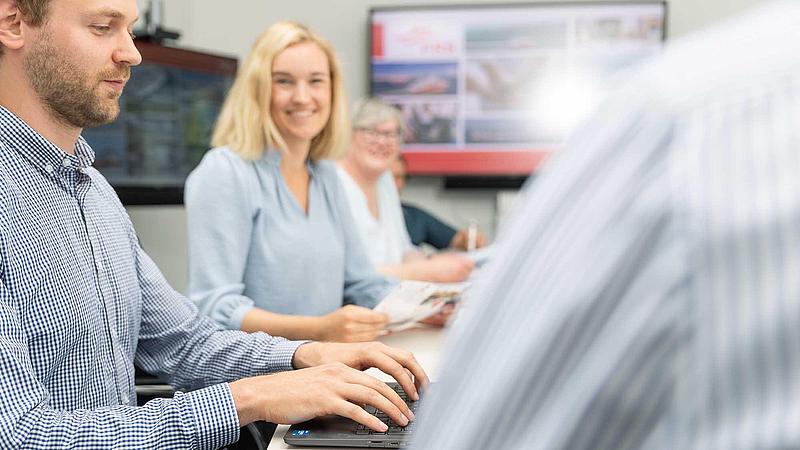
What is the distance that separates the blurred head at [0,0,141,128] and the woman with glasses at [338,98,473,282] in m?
1.43

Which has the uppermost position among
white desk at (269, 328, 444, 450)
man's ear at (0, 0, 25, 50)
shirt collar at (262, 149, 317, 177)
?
man's ear at (0, 0, 25, 50)

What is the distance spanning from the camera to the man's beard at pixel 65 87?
1.07 metres

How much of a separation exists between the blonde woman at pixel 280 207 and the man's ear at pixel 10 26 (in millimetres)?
695

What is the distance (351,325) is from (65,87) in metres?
0.64

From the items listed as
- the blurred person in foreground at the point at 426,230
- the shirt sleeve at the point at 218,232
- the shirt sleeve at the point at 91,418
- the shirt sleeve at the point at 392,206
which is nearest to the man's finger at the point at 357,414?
the shirt sleeve at the point at 91,418

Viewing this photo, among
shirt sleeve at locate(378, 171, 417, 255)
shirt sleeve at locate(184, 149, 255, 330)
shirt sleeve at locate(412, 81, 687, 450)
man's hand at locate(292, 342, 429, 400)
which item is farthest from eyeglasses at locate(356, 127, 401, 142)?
shirt sleeve at locate(412, 81, 687, 450)

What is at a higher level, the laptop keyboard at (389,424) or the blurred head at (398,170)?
the blurred head at (398,170)

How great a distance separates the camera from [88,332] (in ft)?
3.52

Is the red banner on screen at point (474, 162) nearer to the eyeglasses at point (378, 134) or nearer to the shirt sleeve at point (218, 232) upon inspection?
the eyeglasses at point (378, 134)

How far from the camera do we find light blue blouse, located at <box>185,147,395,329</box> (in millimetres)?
1697

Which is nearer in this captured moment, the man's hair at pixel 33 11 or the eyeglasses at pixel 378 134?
the man's hair at pixel 33 11

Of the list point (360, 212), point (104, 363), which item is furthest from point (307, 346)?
point (360, 212)

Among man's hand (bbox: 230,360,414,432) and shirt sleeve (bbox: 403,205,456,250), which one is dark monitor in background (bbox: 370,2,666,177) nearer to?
shirt sleeve (bbox: 403,205,456,250)

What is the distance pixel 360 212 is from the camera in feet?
8.68
